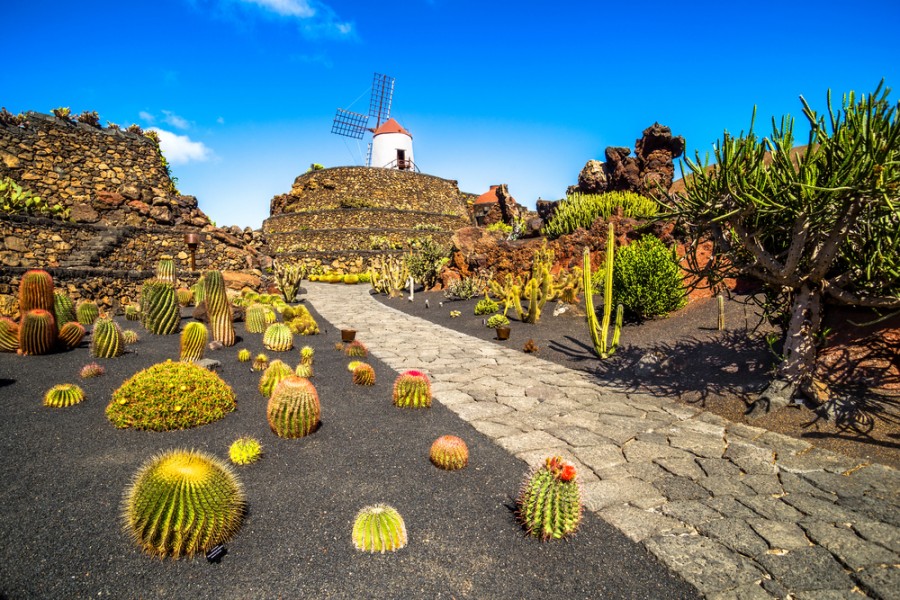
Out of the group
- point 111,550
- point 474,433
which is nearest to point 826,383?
point 474,433

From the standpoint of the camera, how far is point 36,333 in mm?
7180

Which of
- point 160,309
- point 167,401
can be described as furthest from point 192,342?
point 160,309

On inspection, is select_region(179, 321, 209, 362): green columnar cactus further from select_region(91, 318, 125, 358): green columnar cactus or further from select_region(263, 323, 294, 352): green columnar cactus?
select_region(263, 323, 294, 352): green columnar cactus

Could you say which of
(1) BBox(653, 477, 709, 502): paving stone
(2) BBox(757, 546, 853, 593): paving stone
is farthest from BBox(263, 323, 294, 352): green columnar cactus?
(2) BBox(757, 546, 853, 593): paving stone

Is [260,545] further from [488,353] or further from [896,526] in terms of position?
[488,353]

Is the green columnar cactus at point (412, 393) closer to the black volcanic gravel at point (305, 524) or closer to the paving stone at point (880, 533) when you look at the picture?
the black volcanic gravel at point (305, 524)

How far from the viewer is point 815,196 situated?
176 inches

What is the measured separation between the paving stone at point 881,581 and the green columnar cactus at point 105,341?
9.43m

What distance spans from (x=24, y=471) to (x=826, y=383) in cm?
810

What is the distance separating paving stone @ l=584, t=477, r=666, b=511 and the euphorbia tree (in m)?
2.35

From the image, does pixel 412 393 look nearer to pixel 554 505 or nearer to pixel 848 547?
pixel 554 505

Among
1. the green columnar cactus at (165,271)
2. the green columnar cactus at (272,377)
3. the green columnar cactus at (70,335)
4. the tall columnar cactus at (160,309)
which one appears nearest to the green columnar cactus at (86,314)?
the green columnar cactus at (165,271)

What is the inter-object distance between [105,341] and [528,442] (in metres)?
7.09

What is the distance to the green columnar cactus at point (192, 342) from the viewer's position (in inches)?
281
